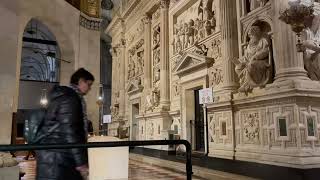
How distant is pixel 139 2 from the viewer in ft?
52.9

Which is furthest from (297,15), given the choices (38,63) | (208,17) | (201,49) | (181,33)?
(38,63)

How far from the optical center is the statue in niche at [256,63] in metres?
7.42

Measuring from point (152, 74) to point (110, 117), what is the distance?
6159 mm

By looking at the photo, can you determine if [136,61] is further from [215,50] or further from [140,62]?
[215,50]

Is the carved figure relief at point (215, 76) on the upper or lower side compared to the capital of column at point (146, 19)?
lower

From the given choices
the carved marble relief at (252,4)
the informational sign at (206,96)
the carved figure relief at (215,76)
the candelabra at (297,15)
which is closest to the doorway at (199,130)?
the carved figure relief at (215,76)

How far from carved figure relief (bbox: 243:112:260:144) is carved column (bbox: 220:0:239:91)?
3.20 feet

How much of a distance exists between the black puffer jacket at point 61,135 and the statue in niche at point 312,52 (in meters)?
5.71

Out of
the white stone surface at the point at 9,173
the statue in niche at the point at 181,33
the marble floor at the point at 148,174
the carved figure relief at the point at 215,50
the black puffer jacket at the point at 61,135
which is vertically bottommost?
the marble floor at the point at 148,174

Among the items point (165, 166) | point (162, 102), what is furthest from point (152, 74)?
point (165, 166)

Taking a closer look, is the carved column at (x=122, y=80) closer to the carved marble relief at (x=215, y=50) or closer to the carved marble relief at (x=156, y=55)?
the carved marble relief at (x=156, y=55)

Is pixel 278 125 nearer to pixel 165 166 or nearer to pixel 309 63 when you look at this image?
pixel 309 63

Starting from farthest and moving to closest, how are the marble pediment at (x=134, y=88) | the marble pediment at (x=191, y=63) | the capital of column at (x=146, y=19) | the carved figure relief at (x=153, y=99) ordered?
the marble pediment at (x=134, y=88), the capital of column at (x=146, y=19), the carved figure relief at (x=153, y=99), the marble pediment at (x=191, y=63)

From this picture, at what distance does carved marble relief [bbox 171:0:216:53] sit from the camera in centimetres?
1008
